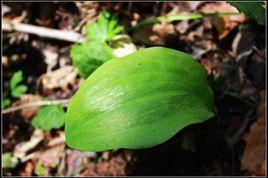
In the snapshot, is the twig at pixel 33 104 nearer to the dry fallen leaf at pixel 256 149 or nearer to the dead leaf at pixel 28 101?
the dead leaf at pixel 28 101

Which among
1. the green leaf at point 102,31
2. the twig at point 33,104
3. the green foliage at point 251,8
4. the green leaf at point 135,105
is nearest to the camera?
the green leaf at point 135,105

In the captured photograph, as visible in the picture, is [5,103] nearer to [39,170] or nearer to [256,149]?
[39,170]

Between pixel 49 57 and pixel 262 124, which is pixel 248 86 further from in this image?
pixel 49 57

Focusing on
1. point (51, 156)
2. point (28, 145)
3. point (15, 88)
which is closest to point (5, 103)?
point (15, 88)

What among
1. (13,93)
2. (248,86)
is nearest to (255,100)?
(248,86)

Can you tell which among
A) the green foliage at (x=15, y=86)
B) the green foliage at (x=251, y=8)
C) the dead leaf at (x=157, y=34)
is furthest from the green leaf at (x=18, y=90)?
the green foliage at (x=251, y=8)
